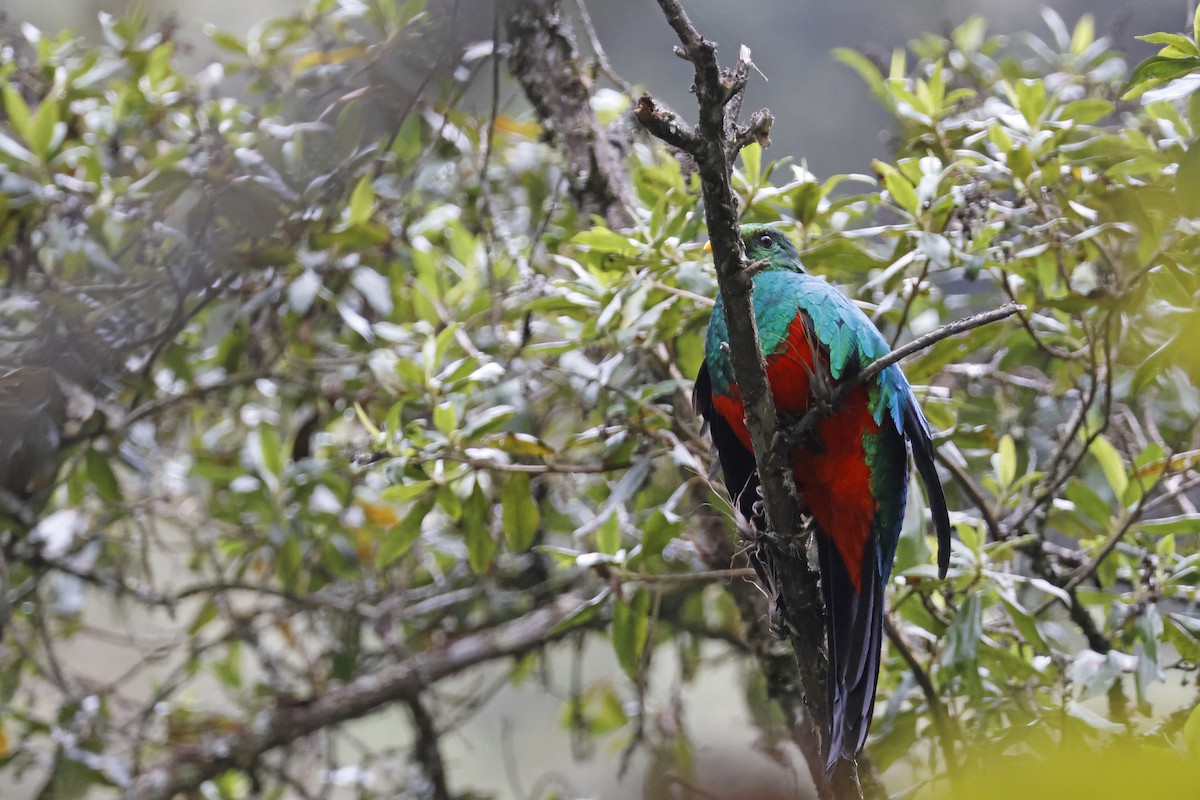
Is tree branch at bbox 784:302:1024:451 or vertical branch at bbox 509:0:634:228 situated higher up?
vertical branch at bbox 509:0:634:228

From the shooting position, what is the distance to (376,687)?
120 inches

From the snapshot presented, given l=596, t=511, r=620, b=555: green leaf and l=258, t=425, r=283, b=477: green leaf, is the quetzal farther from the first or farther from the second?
l=258, t=425, r=283, b=477: green leaf

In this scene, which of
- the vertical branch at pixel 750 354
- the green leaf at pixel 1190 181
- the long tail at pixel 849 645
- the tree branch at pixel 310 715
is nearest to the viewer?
the vertical branch at pixel 750 354

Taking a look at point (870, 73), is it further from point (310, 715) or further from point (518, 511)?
point (310, 715)

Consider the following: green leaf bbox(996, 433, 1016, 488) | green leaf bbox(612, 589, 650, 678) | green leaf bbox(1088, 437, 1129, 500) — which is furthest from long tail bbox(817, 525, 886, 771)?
green leaf bbox(1088, 437, 1129, 500)

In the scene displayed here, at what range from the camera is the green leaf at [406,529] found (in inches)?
86.7

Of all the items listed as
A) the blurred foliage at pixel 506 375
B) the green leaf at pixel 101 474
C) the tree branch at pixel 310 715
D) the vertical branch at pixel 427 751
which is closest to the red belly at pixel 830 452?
the blurred foliage at pixel 506 375

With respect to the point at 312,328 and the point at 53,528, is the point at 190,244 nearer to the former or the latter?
the point at 312,328

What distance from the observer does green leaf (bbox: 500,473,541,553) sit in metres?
2.27

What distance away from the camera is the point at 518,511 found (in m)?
2.27

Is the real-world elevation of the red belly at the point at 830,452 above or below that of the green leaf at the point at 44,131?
below

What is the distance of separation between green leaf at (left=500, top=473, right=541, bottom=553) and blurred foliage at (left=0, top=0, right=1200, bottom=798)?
10mm

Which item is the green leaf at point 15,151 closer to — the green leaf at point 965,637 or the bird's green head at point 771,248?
the bird's green head at point 771,248

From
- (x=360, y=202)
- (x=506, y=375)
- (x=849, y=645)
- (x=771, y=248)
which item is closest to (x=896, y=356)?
(x=849, y=645)
